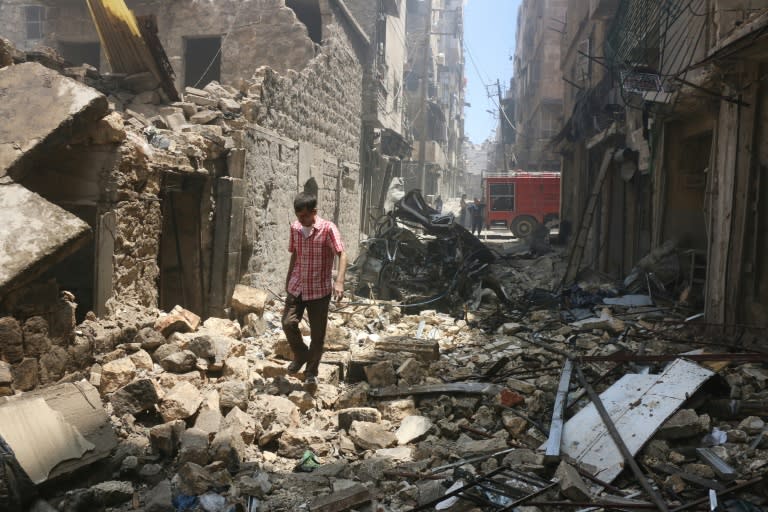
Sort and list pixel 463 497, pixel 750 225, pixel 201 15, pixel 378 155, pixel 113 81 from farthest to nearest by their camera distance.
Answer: pixel 378 155
pixel 201 15
pixel 113 81
pixel 750 225
pixel 463 497

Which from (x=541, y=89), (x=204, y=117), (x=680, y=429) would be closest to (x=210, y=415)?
(x=680, y=429)

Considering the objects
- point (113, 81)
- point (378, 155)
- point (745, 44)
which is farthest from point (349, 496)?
point (378, 155)

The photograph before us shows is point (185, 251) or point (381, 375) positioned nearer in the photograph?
point (381, 375)

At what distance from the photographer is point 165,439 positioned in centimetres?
346

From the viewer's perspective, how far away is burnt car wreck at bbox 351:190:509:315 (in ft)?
30.8

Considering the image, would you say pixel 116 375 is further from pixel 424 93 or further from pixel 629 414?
pixel 424 93

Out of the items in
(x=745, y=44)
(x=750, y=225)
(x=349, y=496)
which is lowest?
(x=349, y=496)

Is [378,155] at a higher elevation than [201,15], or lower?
lower

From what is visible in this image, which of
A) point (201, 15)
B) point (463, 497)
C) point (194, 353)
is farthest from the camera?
point (201, 15)

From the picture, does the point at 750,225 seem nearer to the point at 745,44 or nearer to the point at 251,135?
the point at 745,44

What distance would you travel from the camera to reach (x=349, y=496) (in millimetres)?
3004

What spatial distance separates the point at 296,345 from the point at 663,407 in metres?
2.88

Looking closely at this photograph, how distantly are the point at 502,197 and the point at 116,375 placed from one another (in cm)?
2015

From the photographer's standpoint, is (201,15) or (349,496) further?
(201,15)
